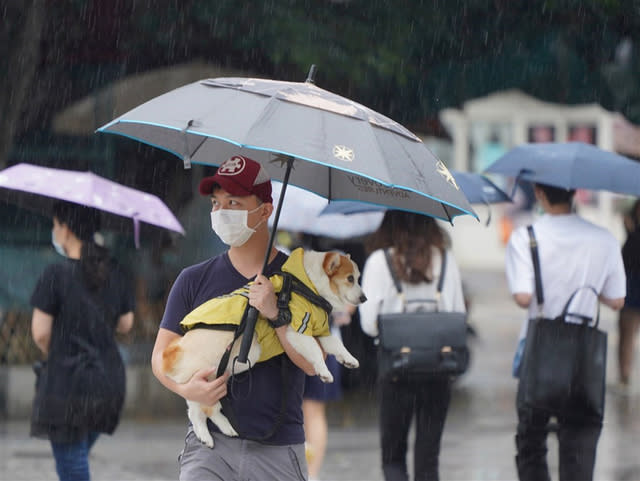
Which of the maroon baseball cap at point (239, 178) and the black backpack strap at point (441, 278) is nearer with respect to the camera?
the maroon baseball cap at point (239, 178)

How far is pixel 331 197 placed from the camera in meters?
4.52

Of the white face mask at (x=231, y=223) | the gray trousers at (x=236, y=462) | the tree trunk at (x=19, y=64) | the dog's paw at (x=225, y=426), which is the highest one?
the tree trunk at (x=19, y=64)

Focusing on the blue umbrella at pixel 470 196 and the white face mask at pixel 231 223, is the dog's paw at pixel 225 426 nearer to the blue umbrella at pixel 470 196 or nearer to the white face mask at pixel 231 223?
the white face mask at pixel 231 223

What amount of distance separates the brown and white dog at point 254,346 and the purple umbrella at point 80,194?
2.17 meters

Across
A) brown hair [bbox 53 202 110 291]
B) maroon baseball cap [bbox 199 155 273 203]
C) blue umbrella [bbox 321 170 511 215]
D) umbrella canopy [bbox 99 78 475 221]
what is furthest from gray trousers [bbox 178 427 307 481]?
blue umbrella [bbox 321 170 511 215]

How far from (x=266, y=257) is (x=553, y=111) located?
30459 millimetres

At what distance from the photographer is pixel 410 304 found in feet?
19.7

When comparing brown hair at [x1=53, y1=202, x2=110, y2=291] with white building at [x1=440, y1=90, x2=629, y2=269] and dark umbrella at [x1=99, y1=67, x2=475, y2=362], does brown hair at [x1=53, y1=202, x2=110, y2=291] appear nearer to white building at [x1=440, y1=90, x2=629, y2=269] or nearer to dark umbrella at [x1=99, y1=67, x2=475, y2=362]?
dark umbrella at [x1=99, y1=67, x2=475, y2=362]

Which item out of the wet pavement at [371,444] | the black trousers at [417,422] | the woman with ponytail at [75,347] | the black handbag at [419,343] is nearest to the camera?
the woman with ponytail at [75,347]

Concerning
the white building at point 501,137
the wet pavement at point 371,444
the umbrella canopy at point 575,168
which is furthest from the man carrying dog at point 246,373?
the white building at point 501,137

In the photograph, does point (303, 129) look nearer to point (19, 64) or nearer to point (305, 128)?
point (305, 128)

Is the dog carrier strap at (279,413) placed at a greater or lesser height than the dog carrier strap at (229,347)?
lesser

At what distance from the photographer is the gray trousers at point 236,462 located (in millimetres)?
3746

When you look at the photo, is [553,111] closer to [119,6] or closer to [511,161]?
[119,6]
